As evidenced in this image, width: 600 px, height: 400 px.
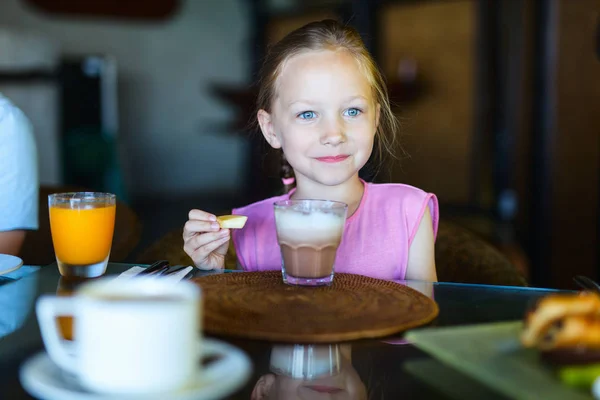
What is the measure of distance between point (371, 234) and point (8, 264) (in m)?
0.66

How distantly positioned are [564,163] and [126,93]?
4.74 metres

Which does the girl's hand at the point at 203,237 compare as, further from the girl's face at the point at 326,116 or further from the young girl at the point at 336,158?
the girl's face at the point at 326,116

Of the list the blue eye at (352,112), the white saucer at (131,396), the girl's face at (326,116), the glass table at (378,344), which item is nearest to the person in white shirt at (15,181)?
the glass table at (378,344)

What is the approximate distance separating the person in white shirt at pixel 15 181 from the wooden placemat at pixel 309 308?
0.62m

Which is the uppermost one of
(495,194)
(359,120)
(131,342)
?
(359,120)

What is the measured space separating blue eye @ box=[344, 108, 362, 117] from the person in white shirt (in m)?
0.69

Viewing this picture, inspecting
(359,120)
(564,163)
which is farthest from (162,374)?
(564,163)

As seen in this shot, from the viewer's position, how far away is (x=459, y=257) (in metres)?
1.47

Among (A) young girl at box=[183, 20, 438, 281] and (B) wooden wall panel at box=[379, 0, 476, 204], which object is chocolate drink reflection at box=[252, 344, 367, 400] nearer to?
A: (A) young girl at box=[183, 20, 438, 281]

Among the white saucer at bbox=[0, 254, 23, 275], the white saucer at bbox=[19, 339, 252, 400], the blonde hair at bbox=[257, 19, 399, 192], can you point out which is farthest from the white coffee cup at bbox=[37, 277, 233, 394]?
the blonde hair at bbox=[257, 19, 399, 192]

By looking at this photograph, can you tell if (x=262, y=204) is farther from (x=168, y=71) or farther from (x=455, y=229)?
(x=168, y=71)

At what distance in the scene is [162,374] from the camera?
1.70 feet

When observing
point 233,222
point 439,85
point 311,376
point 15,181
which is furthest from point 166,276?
point 439,85

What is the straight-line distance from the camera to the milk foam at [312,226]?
3.16 ft
